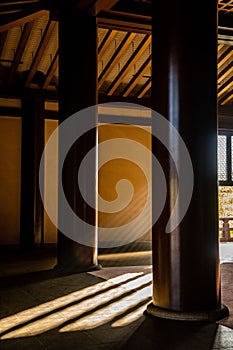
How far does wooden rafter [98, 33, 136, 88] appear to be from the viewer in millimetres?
7741

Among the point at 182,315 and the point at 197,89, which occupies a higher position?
the point at 197,89

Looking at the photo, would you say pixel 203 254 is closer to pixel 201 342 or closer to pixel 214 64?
pixel 201 342

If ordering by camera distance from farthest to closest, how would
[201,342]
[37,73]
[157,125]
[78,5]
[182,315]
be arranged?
[37,73]
[78,5]
[157,125]
[182,315]
[201,342]

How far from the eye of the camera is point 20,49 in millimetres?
7641

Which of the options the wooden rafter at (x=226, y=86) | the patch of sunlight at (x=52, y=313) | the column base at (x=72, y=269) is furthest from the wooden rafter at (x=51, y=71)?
the patch of sunlight at (x=52, y=313)

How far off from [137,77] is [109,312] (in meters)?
6.24

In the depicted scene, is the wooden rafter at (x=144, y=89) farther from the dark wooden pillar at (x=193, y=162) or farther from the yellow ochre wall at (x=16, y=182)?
the dark wooden pillar at (x=193, y=162)

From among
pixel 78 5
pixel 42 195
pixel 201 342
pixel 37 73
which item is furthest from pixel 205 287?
pixel 37 73

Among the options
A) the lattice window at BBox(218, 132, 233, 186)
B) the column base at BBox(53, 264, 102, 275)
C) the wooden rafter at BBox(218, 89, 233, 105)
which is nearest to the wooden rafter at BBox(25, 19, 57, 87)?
the column base at BBox(53, 264, 102, 275)

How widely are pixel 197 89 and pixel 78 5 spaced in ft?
10.4

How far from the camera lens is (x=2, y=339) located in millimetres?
2996

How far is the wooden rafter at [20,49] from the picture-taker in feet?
23.1

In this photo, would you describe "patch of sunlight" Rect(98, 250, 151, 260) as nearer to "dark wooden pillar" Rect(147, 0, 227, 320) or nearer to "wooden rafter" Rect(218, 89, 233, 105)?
"dark wooden pillar" Rect(147, 0, 227, 320)

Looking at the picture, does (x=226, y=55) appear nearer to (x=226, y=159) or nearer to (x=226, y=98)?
(x=226, y=98)
